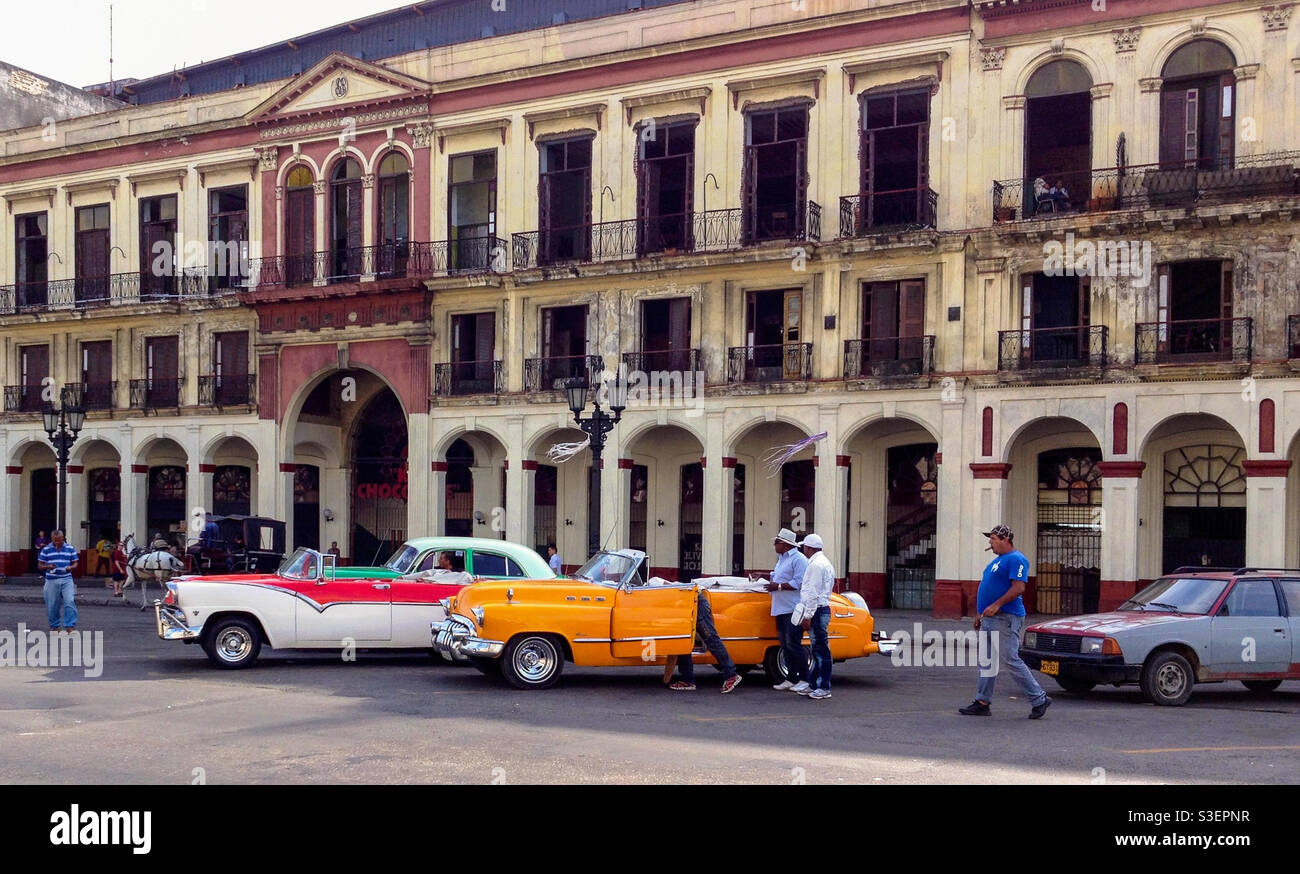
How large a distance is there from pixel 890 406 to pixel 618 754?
18238 mm

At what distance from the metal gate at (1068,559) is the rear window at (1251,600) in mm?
12858

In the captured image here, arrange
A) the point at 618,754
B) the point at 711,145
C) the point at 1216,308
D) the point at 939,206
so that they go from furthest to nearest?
the point at 711,145 < the point at 939,206 < the point at 1216,308 < the point at 618,754

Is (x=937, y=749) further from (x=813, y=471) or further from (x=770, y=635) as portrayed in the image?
(x=813, y=471)

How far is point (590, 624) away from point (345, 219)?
23.0 m

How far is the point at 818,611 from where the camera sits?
13961 millimetres

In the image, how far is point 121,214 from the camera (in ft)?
125

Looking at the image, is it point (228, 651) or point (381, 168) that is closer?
point (228, 651)

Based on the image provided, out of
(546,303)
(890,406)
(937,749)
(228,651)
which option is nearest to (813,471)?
(890,406)

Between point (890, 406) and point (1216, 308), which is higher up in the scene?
point (1216, 308)

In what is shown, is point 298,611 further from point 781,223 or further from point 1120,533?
point 781,223

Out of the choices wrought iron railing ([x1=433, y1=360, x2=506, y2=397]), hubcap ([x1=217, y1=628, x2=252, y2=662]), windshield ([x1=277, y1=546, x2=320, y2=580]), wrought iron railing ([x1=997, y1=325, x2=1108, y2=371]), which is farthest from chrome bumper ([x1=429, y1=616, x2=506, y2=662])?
wrought iron railing ([x1=433, y1=360, x2=506, y2=397])

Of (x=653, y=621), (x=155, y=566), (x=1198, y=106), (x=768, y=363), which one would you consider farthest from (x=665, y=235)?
(x=653, y=621)

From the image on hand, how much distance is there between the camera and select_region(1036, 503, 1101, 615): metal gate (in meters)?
27.2

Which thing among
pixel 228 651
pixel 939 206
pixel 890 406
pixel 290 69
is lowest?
pixel 228 651
